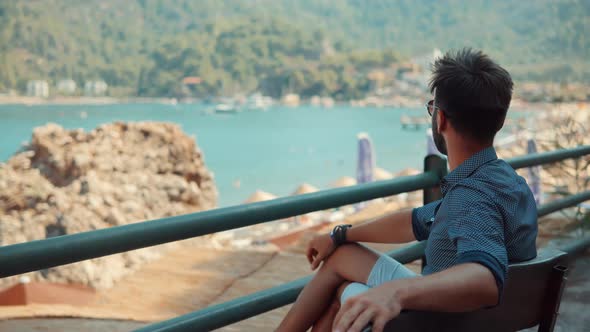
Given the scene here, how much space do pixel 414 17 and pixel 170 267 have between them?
96208 mm

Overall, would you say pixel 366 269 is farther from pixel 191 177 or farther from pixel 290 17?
pixel 290 17

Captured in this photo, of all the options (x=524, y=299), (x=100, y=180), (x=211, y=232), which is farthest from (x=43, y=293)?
(x=524, y=299)

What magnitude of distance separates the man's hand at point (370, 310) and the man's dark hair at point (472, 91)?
39 centimetres

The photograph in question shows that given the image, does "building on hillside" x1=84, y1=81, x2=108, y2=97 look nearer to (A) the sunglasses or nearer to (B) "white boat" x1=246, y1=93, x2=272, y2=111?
(B) "white boat" x1=246, y1=93, x2=272, y2=111

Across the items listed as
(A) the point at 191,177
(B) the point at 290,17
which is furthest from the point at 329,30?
(A) the point at 191,177

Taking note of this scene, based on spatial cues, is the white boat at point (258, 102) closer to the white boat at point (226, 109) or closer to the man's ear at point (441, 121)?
the white boat at point (226, 109)

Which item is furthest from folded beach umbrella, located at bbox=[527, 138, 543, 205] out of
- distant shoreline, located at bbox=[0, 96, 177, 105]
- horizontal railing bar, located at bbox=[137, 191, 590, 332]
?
distant shoreline, located at bbox=[0, 96, 177, 105]

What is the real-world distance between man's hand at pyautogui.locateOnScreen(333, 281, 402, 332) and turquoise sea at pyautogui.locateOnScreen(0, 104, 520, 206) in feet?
130

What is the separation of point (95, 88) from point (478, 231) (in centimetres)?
9117

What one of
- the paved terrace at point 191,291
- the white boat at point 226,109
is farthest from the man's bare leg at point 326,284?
the white boat at point 226,109

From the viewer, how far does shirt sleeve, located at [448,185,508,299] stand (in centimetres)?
111

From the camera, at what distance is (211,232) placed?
1639 millimetres

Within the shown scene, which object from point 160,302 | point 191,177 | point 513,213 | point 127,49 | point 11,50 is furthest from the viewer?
point 127,49

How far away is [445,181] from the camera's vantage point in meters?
1.33
